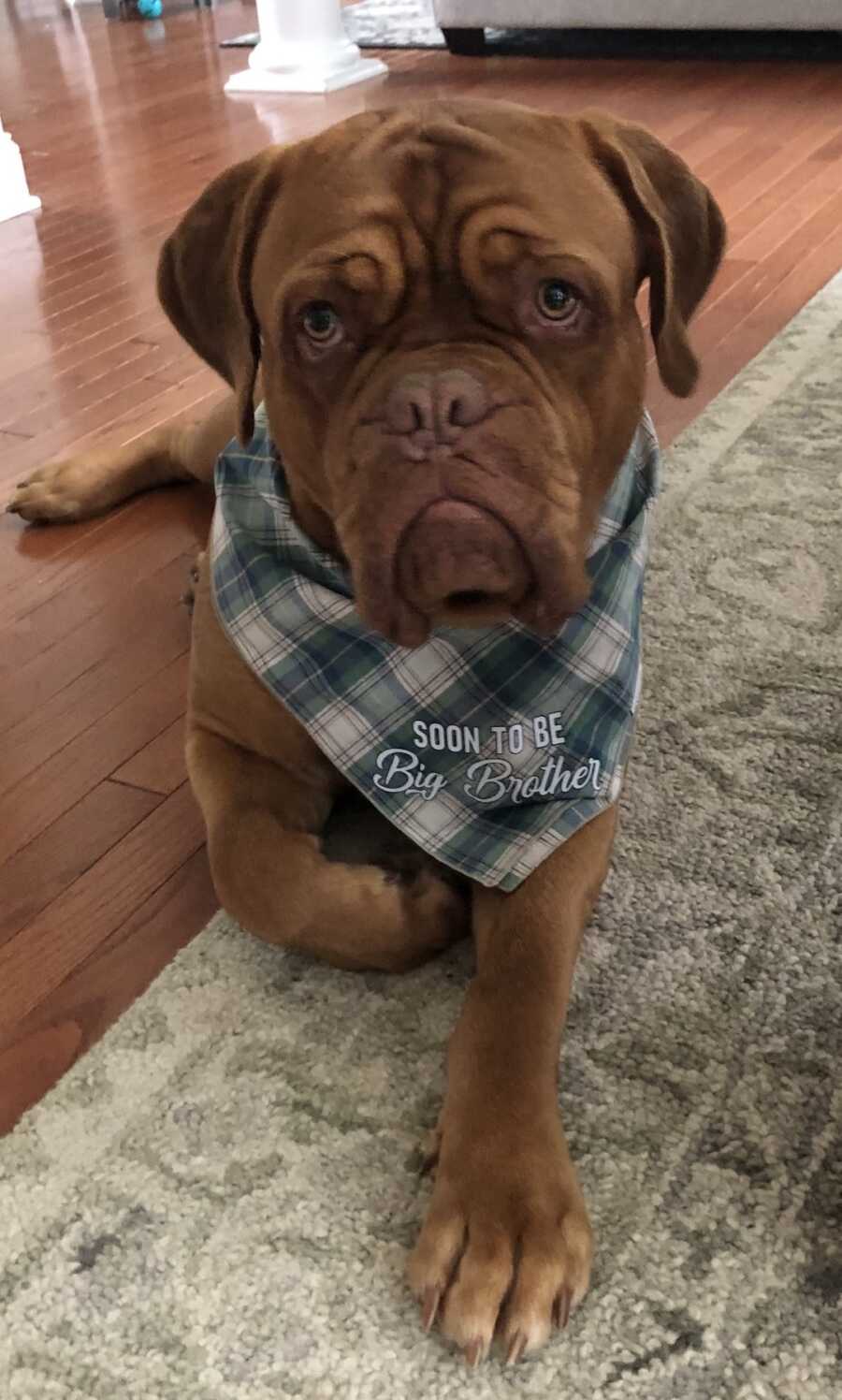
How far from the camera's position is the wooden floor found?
153cm

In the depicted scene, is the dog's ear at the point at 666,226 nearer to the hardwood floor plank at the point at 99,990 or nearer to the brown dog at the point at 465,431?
the brown dog at the point at 465,431

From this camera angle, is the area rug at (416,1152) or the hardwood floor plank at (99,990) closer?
the area rug at (416,1152)

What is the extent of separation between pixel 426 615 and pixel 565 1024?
410 mm

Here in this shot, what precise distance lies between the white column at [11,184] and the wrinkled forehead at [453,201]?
334cm

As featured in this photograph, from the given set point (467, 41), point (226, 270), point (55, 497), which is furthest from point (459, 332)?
point (467, 41)

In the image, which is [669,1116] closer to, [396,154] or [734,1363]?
[734,1363]

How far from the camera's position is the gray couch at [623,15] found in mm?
5152

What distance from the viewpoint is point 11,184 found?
170 inches

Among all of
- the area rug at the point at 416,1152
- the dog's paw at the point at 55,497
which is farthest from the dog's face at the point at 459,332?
the dog's paw at the point at 55,497

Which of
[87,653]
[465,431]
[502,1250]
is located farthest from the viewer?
[87,653]

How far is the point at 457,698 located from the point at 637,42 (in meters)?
5.29

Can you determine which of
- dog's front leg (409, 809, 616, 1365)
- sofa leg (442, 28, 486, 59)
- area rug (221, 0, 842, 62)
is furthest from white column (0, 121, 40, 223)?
dog's front leg (409, 809, 616, 1365)

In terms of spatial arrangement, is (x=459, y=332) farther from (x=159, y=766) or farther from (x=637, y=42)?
(x=637, y=42)

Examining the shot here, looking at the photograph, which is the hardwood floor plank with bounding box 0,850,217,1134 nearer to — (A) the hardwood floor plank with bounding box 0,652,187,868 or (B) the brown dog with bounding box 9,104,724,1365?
(B) the brown dog with bounding box 9,104,724,1365
